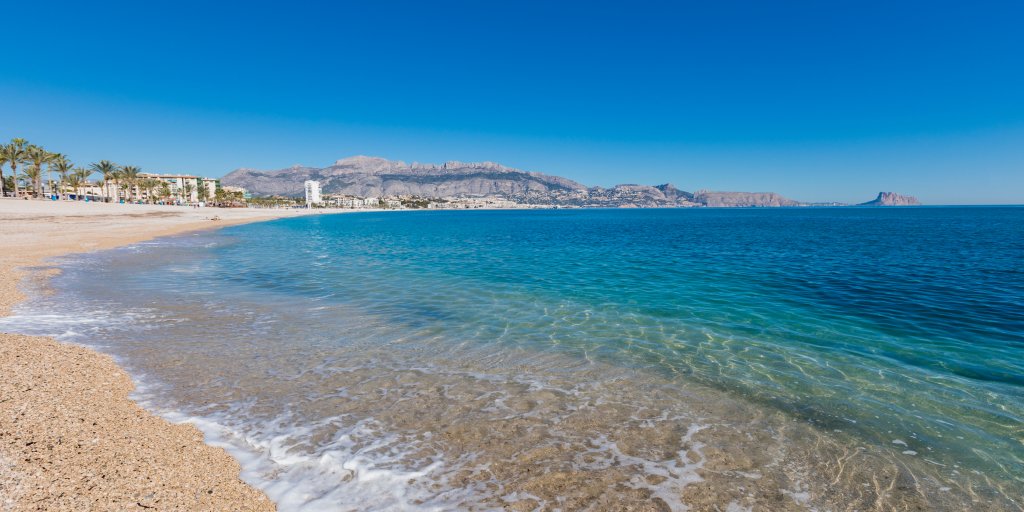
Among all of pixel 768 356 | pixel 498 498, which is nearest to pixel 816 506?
pixel 498 498

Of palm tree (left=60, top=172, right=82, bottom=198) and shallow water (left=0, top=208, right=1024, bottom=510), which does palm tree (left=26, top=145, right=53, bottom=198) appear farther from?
shallow water (left=0, top=208, right=1024, bottom=510)

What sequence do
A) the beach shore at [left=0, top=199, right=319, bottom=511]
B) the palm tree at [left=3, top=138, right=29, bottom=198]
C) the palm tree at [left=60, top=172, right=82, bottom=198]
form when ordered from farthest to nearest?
1. the palm tree at [left=60, top=172, right=82, bottom=198]
2. the palm tree at [left=3, top=138, right=29, bottom=198]
3. the beach shore at [left=0, top=199, right=319, bottom=511]

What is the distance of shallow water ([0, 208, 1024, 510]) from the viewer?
5.95 m

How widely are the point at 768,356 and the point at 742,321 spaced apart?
354 centimetres

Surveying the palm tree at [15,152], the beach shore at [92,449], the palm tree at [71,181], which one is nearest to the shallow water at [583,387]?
the beach shore at [92,449]

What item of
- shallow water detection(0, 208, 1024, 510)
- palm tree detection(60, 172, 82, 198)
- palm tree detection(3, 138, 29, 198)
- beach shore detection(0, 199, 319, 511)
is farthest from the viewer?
palm tree detection(60, 172, 82, 198)

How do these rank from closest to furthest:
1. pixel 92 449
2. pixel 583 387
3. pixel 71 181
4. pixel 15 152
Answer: pixel 92 449, pixel 583 387, pixel 15 152, pixel 71 181

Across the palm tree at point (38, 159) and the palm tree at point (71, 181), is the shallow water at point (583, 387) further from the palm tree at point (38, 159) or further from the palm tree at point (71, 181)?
the palm tree at point (71, 181)

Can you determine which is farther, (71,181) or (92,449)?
(71,181)

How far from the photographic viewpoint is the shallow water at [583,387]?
5.95m

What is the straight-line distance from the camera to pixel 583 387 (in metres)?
9.18

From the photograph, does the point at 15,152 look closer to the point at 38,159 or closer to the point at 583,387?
the point at 38,159

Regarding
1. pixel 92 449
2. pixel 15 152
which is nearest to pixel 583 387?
pixel 92 449

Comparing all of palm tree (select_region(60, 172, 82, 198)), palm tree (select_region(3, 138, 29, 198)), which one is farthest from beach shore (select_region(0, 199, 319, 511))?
palm tree (select_region(60, 172, 82, 198))
